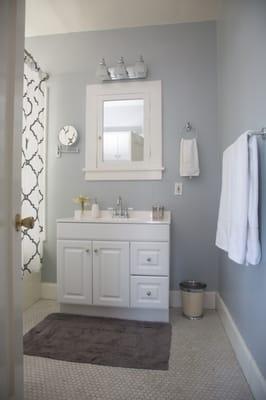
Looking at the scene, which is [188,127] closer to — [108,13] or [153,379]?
[108,13]

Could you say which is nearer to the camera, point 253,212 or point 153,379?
point 253,212

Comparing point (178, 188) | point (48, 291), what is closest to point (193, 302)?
point (178, 188)

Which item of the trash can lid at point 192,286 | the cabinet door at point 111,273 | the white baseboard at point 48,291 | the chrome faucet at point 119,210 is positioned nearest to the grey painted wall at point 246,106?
the trash can lid at point 192,286

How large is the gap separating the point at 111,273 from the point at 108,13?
2.34m

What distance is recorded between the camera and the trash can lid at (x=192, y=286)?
2361 millimetres

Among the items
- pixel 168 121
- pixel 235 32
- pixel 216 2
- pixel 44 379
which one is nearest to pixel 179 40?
pixel 216 2

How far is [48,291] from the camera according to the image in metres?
2.80

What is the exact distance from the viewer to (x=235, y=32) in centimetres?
182

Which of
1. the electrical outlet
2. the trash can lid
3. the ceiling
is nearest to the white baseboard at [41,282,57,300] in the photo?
the trash can lid

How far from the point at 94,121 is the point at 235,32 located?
146cm

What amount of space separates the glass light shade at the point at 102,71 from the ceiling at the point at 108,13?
40 cm

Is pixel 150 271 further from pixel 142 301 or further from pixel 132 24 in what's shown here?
pixel 132 24

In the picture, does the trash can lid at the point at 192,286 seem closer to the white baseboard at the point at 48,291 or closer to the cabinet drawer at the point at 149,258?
the cabinet drawer at the point at 149,258

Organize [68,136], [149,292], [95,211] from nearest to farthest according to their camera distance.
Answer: [149,292] → [95,211] → [68,136]
